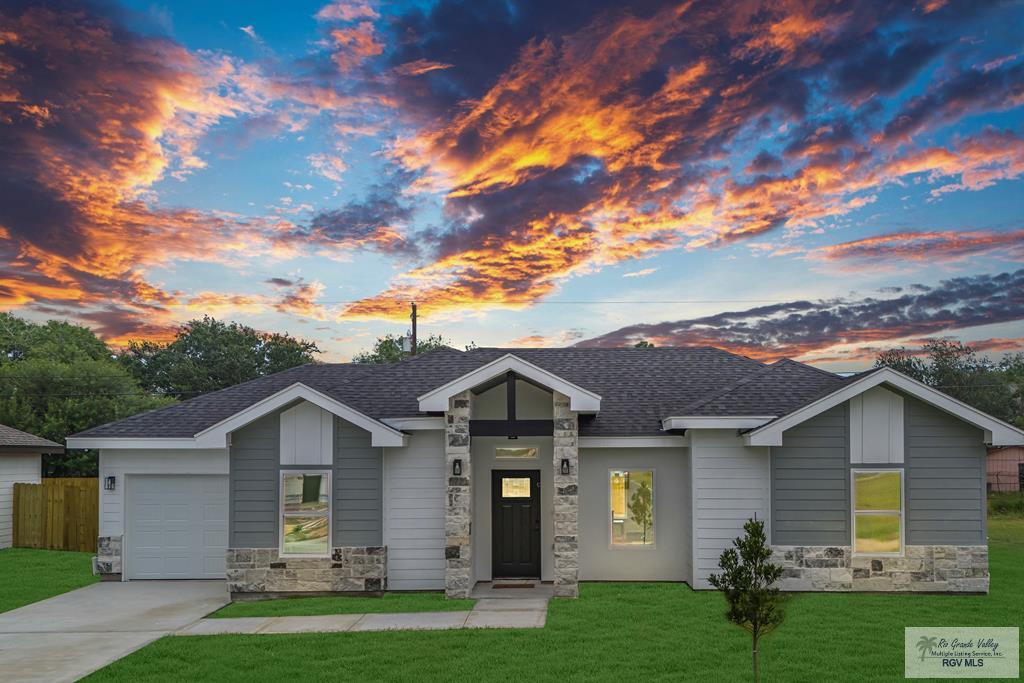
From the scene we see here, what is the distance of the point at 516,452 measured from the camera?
15.6 meters

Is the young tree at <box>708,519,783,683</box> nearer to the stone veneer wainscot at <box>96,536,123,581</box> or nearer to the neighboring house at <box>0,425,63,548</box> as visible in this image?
the stone veneer wainscot at <box>96,536,123,581</box>

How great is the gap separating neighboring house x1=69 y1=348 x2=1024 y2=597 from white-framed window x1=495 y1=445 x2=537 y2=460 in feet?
0.09

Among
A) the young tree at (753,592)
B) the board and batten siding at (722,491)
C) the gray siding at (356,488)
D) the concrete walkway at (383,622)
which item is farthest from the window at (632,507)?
the young tree at (753,592)

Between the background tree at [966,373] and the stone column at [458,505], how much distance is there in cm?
4321

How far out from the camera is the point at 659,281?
76.6ft

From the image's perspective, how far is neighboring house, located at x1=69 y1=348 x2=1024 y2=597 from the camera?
45.4 ft

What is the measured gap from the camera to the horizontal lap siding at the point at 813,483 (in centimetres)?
1402

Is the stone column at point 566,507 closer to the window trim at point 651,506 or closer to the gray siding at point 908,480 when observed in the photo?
the window trim at point 651,506

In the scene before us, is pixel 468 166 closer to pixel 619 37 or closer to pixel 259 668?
pixel 619 37

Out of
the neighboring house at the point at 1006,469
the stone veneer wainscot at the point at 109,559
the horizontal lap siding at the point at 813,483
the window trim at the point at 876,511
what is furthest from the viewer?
the neighboring house at the point at 1006,469

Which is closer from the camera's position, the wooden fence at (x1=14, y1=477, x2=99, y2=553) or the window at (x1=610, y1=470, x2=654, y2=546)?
the window at (x1=610, y1=470, x2=654, y2=546)

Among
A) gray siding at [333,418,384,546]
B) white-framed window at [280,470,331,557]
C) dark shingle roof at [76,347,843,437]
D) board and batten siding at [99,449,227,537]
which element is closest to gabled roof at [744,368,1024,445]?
dark shingle roof at [76,347,843,437]

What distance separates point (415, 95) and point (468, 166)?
6.80 feet

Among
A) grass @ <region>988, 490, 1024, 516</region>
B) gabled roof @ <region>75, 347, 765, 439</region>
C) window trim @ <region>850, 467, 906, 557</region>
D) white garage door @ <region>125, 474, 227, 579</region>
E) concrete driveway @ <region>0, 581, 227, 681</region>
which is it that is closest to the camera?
concrete driveway @ <region>0, 581, 227, 681</region>
